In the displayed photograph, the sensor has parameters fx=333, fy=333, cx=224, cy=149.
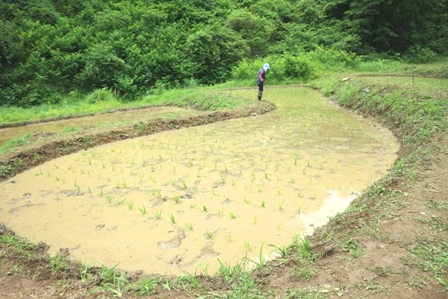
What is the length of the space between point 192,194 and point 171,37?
16.0 metres

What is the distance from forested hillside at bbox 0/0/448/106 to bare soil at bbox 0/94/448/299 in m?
13.5

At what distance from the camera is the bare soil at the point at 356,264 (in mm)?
2728

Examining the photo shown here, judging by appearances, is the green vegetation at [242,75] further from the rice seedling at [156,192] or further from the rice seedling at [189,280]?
the rice seedling at [156,192]

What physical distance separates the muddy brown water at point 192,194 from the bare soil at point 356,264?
373mm

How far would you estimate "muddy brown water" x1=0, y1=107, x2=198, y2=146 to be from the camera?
1022 cm

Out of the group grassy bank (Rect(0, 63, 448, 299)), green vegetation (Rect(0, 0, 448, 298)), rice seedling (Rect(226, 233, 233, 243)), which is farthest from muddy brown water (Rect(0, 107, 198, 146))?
grassy bank (Rect(0, 63, 448, 299))

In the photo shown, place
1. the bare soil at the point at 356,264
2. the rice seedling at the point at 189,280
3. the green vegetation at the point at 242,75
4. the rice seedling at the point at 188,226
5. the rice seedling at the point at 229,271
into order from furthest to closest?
the rice seedling at the point at 188,226 → the green vegetation at the point at 242,75 → the rice seedling at the point at 229,271 → the rice seedling at the point at 189,280 → the bare soil at the point at 356,264

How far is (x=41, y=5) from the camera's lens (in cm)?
1867

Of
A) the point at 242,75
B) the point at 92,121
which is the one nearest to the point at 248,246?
the point at 92,121

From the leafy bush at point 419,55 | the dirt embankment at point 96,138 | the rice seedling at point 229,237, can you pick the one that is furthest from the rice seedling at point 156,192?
the leafy bush at point 419,55

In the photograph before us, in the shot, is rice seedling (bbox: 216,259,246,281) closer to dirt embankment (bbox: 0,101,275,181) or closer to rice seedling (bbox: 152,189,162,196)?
rice seedling (bbox: 152,189,162,196)

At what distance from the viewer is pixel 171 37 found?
19.2m

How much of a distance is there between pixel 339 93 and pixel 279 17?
Answer: 45.5 ft

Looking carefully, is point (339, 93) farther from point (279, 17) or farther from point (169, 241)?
point (279, 17)
